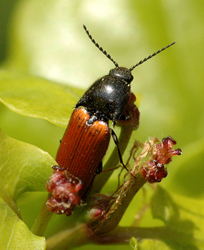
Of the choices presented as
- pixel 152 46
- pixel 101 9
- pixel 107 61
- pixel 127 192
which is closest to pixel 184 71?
pixel 152 46

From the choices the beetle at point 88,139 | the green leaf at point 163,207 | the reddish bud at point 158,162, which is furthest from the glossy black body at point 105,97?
the reddish bud at point 158,162

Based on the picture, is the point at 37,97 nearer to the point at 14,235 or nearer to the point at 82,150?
the point at 82,150

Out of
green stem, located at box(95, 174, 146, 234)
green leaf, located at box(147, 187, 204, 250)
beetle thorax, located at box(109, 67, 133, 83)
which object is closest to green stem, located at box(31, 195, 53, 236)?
green stem, located at box(95, 174, 146, 234)

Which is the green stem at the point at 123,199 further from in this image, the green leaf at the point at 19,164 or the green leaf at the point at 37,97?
the green leaf at the point at 37,97

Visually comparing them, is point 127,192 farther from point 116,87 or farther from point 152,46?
point 152,46

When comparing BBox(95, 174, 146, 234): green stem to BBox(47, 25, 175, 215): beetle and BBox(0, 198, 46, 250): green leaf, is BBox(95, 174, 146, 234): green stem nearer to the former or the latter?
BBox(47, 25, 175, 215): beetle

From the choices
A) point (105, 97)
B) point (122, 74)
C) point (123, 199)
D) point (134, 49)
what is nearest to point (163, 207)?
point (123, 199)
